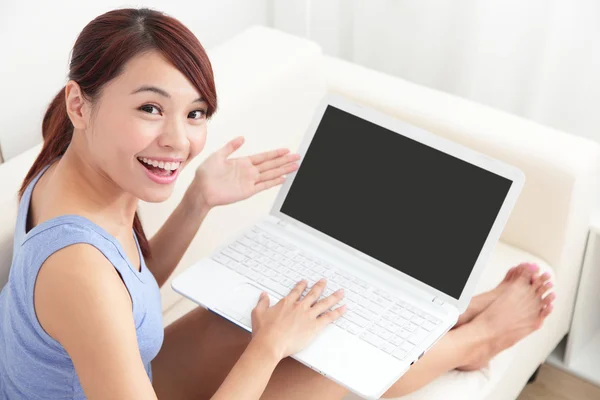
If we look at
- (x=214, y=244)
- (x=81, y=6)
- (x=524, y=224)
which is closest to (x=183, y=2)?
(x=81, y=6)

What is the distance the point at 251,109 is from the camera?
6.08ft

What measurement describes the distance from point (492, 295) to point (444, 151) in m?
0.39

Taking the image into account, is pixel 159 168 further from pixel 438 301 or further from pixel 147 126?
pixel 438 301

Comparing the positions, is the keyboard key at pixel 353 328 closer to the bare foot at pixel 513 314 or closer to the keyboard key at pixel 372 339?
the keyboard key at pixel 372 339

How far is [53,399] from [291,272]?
18.8 inches

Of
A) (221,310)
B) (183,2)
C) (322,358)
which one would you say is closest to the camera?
(322,358)

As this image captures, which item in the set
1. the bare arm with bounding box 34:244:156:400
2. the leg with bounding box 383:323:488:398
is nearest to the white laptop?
the leg with bounding box 383:323:488:398

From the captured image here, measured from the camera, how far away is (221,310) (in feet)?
4.82

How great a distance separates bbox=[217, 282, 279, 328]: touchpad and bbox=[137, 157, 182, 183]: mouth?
0.33 metres

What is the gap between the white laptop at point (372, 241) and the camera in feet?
4.66

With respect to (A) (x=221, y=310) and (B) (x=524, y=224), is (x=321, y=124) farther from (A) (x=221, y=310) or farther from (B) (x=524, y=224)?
(B) (x=524, y=224)

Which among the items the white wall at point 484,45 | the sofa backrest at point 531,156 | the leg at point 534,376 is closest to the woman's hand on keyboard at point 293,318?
the sofa backrest at point 531,156

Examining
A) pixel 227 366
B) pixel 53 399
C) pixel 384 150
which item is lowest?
Result: pixel 53 399

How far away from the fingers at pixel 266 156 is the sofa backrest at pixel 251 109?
0.60 feet
